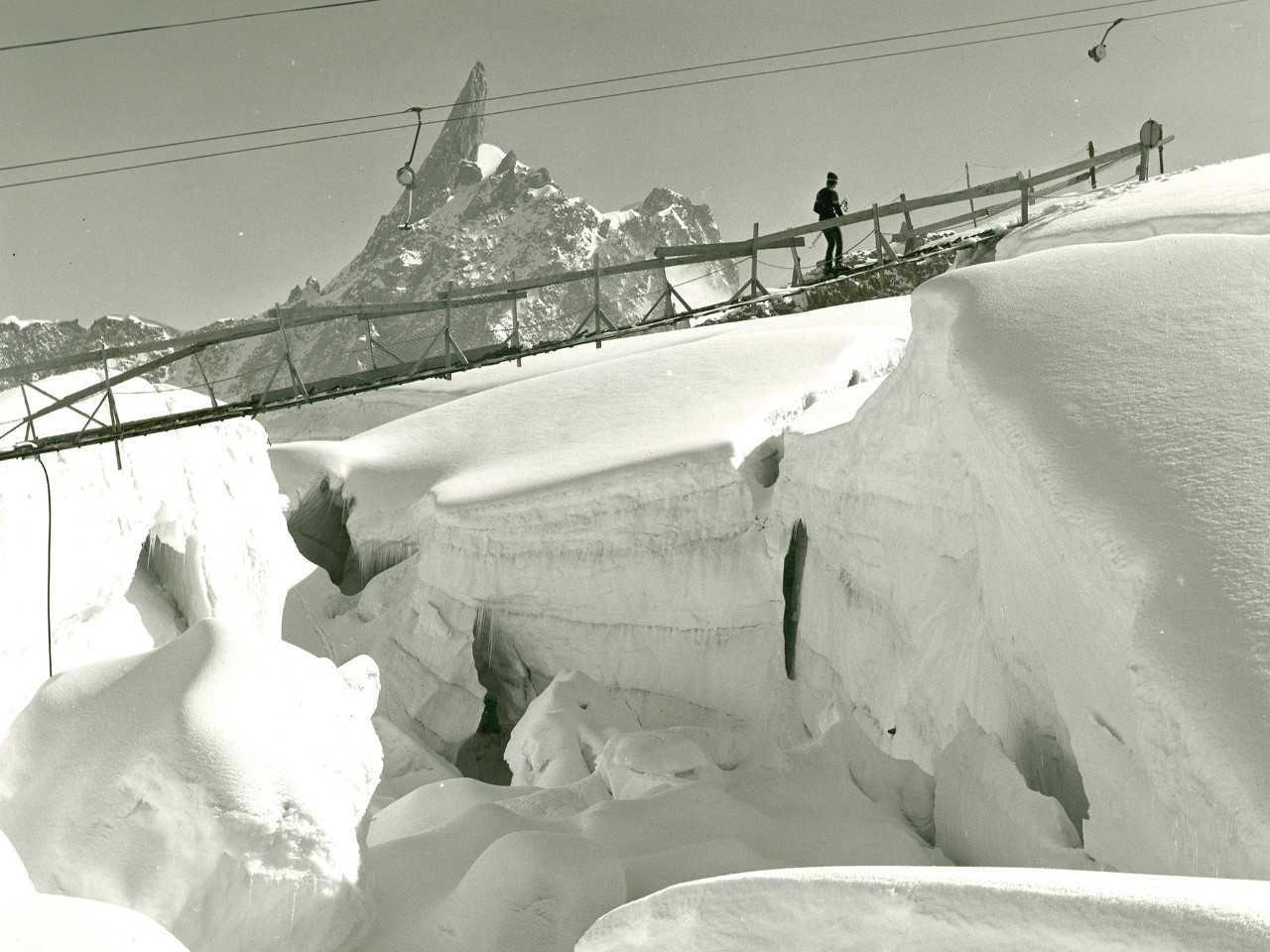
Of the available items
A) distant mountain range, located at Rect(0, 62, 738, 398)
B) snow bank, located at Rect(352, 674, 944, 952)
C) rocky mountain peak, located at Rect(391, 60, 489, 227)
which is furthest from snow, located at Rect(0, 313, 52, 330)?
snow bank, located at Rect(352, 674, 944, 952)

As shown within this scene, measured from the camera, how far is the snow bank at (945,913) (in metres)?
3.06

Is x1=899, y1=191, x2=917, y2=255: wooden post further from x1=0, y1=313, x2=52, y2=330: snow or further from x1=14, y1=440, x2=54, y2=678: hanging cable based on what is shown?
x1=0, y1=313, x2=52, y2=330: snow

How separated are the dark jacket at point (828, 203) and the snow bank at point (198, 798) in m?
8.13

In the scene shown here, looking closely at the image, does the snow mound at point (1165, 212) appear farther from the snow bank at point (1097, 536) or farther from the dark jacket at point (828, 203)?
the snow bank at point (1097, 536)

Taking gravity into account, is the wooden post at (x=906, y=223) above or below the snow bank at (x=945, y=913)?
above

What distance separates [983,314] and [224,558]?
9.68 m

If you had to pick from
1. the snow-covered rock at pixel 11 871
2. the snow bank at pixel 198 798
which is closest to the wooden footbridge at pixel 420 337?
the snow bank at pixel 198 798

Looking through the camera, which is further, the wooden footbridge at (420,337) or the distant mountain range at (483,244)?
the distant mountain range at (483,244)

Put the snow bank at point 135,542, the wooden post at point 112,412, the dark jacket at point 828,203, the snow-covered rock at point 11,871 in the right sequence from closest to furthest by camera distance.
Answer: the snow-covered rock at point 11,871 → the snow bank at point 135,542 → the wooden post at point 112,412 → the dark jacket at point 828,203

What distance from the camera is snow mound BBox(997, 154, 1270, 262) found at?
12.3 metres

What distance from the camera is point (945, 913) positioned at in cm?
338

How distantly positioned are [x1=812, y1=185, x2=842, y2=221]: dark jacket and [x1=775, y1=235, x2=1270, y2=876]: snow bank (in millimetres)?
3043

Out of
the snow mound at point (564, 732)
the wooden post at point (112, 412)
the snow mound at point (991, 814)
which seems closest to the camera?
the snow mound at point (991, 814)

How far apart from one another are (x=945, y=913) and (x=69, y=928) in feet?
11.1
